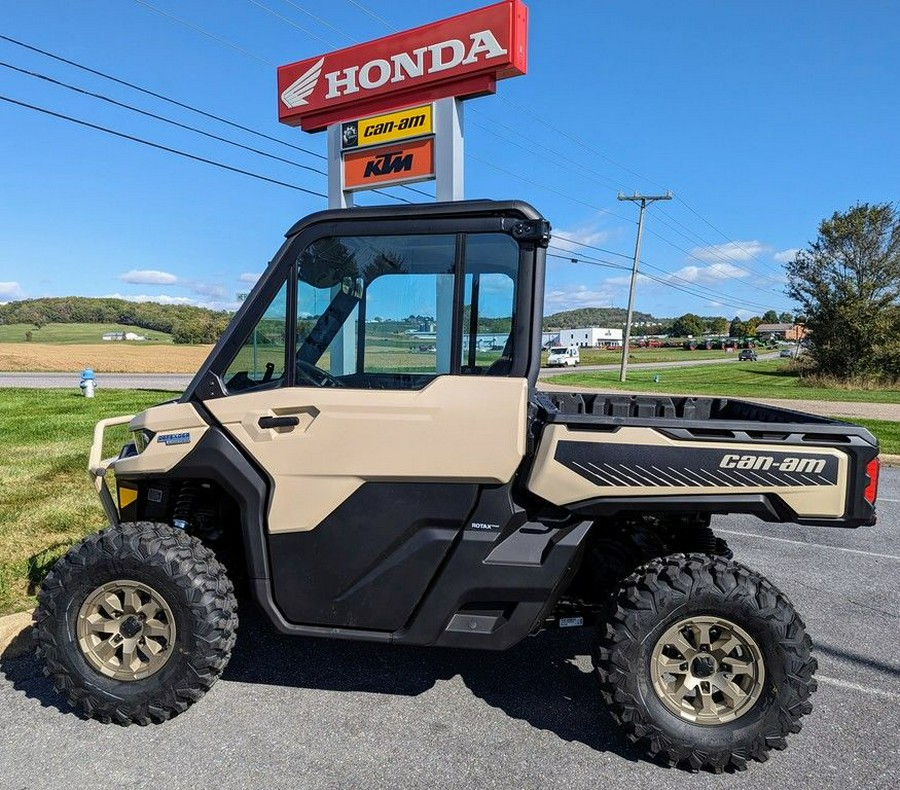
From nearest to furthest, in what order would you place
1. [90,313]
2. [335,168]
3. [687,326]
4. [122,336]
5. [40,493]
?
[40,493]
[335,168]
[122,336]
[90,313]
[687,326]

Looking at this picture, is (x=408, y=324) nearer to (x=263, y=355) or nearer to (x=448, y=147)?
(x=263, y=355)

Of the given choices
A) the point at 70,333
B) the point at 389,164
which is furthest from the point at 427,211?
the point at 70,333

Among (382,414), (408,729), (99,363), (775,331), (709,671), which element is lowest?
(408,729)

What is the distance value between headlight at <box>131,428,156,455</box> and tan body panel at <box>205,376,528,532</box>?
426 mm

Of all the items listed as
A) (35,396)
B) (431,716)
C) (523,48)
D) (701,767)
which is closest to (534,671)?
(431,716)

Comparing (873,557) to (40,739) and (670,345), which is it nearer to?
(40,739)

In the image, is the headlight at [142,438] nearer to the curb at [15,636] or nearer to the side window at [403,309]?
the side window at [403,309]

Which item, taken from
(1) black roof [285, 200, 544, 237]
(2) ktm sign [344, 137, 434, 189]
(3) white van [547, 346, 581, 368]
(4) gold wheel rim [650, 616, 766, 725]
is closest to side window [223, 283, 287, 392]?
(1) black roof [285, 200, 544, 237]

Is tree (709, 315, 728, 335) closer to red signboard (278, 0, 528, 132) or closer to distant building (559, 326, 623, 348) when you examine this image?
distant building (559, 326, 623, 348)

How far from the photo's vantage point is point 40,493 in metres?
6.09

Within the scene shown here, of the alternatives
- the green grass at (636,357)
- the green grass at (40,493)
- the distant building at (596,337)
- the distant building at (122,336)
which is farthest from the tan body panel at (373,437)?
the distant building at (596,337)

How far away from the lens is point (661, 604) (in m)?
2.57

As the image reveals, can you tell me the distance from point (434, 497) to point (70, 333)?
84418 millimetres

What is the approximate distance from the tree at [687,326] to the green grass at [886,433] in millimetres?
143395
